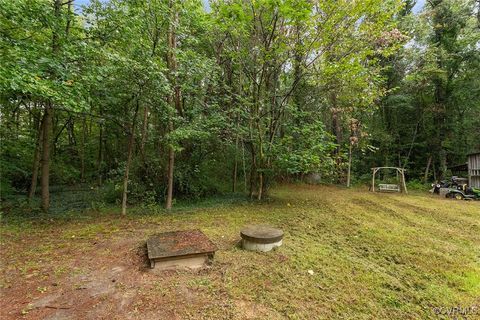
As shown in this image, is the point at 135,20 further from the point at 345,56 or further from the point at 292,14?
the point at 345,56

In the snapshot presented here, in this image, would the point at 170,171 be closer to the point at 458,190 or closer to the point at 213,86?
the point at 213,86

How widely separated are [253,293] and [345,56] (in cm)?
601

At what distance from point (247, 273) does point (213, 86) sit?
5912 mm

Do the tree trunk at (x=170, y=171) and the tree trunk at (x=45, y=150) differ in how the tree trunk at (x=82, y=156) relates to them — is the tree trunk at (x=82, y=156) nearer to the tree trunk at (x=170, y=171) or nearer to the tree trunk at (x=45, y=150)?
the tree trunk at (x=45, y=150)

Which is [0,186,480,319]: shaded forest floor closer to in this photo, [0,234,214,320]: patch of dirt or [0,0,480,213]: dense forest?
[0,234,214,320]: patch of dirt

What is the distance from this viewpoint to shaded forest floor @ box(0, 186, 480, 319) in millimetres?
2168

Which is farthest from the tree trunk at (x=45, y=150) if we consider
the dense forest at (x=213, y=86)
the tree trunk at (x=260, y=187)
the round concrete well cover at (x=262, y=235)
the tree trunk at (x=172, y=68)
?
the tree trunk at (x=260, y=187)

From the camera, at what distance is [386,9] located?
19.3 ft

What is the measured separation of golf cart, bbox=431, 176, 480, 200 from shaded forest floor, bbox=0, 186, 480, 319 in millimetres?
3717

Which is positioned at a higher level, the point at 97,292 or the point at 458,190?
the point at 458,190

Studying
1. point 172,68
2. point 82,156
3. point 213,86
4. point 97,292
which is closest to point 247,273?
point 97,292

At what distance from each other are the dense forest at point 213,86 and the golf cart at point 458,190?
2423 millimetres

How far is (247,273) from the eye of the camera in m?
2.81

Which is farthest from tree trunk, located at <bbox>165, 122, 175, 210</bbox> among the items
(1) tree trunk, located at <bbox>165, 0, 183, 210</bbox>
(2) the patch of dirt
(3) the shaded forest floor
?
(2) the patch of dirt
